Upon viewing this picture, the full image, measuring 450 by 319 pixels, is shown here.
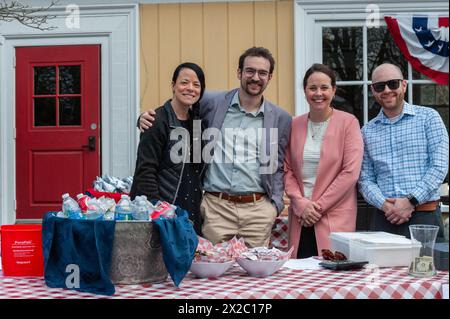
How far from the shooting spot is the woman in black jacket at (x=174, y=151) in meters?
2.37

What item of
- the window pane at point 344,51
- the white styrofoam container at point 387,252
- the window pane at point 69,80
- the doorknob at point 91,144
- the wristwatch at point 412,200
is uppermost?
the window pane at point 344,51

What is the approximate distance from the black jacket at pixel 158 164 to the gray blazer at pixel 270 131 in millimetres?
274

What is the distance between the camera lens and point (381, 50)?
4648 millimetres

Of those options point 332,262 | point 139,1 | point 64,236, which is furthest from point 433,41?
point 139,1

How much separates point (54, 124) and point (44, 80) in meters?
0.37

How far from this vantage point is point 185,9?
454 centimetres

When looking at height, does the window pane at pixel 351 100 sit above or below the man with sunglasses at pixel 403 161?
above

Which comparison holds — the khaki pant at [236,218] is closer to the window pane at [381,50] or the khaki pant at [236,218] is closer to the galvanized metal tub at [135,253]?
the galvanized metal tub at [135,253]

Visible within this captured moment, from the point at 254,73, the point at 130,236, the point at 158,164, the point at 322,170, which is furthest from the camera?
the point at 322,170

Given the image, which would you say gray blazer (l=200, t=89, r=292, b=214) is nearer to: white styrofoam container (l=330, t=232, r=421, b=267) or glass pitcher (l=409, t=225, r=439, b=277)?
white styrofoam container (l=330, t=232, r=421, b=267)

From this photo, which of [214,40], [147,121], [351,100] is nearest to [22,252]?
[147,121]

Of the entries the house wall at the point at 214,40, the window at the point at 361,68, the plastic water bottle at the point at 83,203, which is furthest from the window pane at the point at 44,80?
the plastic water bottle at the point at 83,203

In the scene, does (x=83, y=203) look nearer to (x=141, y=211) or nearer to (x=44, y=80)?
(x=141, y=211)

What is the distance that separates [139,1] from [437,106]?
2483 mm
